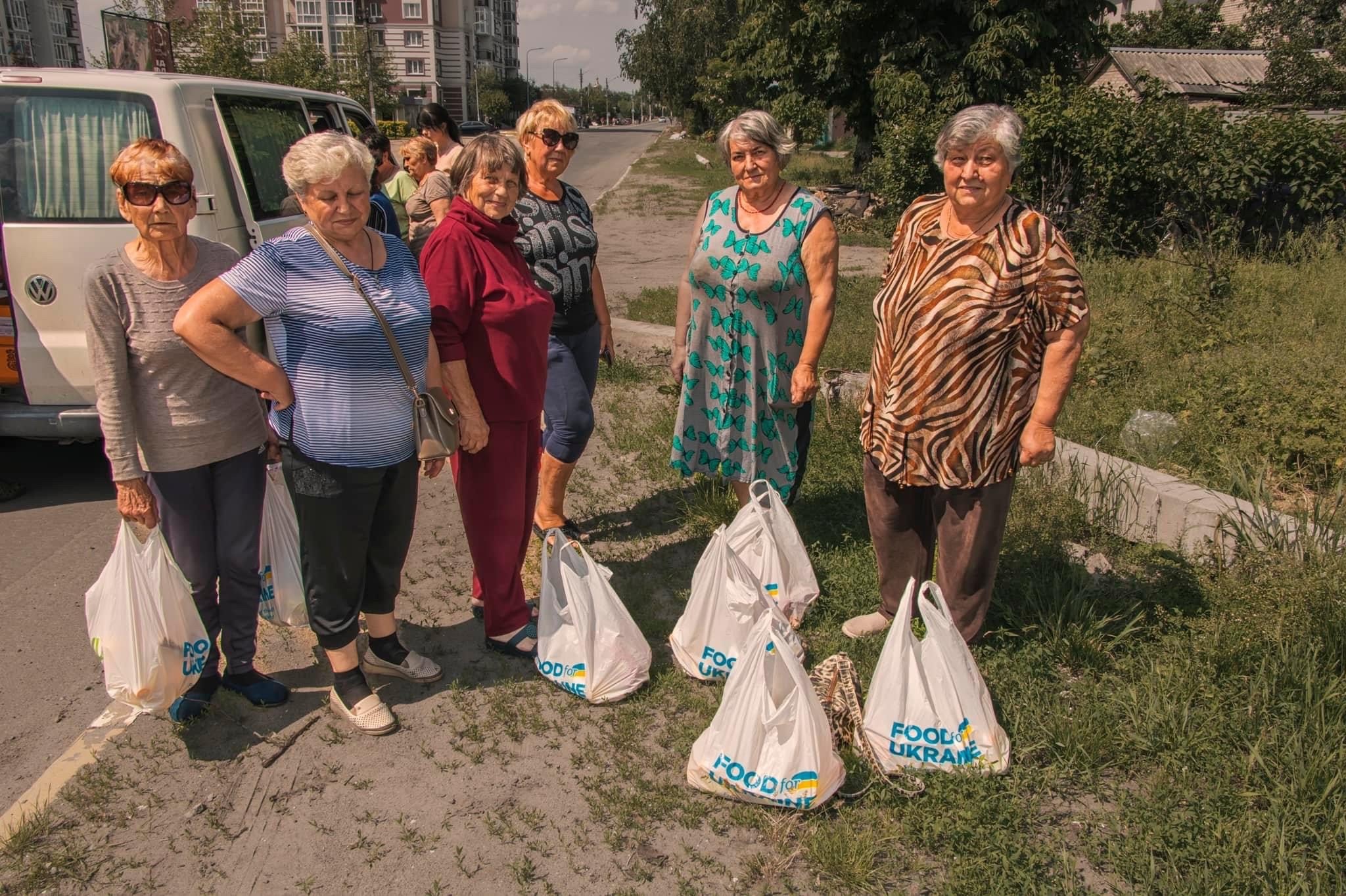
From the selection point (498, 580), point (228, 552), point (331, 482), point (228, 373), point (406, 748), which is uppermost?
point (228, 373)

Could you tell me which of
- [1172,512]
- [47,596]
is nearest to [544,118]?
[47,596]

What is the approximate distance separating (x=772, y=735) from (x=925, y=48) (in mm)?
15985

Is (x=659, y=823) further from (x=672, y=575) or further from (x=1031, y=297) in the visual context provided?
(x=1031, y=297)

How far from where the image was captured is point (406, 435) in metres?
2.89

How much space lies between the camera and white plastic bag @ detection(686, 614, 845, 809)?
2543 mm

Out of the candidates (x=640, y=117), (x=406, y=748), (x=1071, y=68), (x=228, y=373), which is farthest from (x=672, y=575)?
(x=640, y=117)

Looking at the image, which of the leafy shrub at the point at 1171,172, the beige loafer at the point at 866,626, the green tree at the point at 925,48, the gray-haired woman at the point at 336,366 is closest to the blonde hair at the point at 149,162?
the gray-haired woman at the point at 336,366

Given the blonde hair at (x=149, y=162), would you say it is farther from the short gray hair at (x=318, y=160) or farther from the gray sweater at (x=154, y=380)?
the short gray hair at (x=318, y=160)

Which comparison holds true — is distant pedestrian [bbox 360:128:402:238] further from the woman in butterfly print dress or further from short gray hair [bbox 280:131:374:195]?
short gray hair [bbox 280:131:374:195]

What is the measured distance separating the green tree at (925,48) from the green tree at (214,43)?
1001 cm

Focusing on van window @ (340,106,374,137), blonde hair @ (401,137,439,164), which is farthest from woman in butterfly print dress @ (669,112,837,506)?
van window @ (340,106,374,137)

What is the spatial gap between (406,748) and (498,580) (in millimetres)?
697

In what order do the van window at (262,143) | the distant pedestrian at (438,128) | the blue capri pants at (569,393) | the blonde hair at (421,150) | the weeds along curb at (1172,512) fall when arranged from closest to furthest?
the weeds along curb at (1172,512) < the blue capri pants at (569,393) < the van window at (262,143) < the blonde hair at (421,150) < the distant pedestrian at (438,128)

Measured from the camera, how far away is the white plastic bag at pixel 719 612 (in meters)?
3.21
